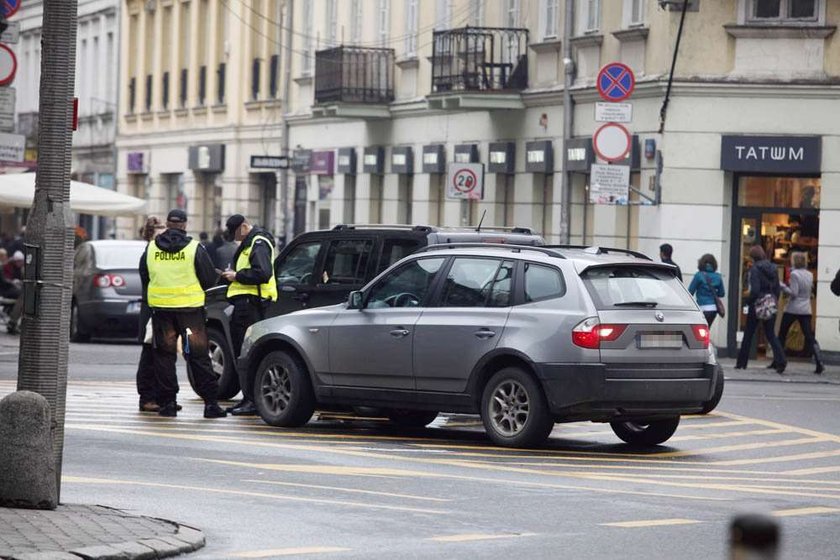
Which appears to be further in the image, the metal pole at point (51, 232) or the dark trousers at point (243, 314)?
the dark trousers at point (243, 314)

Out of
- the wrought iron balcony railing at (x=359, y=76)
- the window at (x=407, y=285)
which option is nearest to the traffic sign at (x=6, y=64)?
the window at (x=407, y=285)

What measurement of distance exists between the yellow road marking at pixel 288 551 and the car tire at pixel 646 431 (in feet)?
22.4

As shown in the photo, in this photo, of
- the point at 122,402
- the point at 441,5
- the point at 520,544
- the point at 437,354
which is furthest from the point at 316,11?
the point at 520,544

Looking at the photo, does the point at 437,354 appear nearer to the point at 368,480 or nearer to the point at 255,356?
the point at 255,356

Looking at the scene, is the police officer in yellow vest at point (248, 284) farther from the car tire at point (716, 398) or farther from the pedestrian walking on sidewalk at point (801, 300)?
the pedestrian walking on sidewalk at point (801, 300)

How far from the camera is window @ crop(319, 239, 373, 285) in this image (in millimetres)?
18828

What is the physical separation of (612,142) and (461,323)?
43.7 ft

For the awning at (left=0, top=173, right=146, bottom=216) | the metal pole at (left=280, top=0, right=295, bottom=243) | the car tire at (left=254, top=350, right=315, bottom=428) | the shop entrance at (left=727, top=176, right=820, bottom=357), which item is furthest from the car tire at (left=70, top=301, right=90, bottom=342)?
the metal pole at (left=280, top=0, right=295, bottom=243)

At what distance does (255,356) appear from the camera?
57.4ft

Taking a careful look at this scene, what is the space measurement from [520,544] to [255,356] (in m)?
7.63

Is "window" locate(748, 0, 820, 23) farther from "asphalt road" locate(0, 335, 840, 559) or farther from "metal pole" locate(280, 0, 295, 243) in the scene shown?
"metal pole" locate(280, 0, 295, 243)

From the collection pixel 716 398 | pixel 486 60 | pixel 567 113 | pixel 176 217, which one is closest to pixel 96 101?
pixel 486 60

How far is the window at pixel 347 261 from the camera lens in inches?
741

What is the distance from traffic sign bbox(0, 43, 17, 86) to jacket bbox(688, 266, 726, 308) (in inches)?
383
